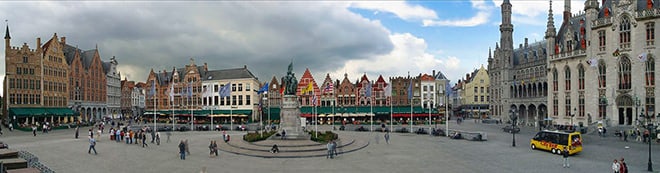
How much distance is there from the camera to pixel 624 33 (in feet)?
148

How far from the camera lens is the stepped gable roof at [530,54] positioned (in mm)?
63697

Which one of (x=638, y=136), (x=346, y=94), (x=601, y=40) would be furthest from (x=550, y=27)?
(x=346, y=94)

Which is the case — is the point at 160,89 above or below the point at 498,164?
above

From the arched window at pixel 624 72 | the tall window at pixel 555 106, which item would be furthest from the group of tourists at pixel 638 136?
the tall window at pixel 555 106

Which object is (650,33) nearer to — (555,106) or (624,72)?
(624,72)

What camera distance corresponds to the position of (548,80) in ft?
187

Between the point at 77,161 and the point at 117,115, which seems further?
the point at 117,115

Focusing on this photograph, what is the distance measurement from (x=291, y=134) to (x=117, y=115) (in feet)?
248

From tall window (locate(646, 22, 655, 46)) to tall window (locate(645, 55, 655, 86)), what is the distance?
5.59 ft

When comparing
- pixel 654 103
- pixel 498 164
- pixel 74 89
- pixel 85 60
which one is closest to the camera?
pixel 498 164

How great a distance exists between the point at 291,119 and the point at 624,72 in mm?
41144

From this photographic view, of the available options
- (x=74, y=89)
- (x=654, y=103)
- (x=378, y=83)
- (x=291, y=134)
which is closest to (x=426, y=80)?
(x=378, y=83)

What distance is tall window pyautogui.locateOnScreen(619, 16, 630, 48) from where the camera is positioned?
44688 millimetres

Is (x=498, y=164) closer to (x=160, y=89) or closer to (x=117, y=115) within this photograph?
(x=160, y=89)
